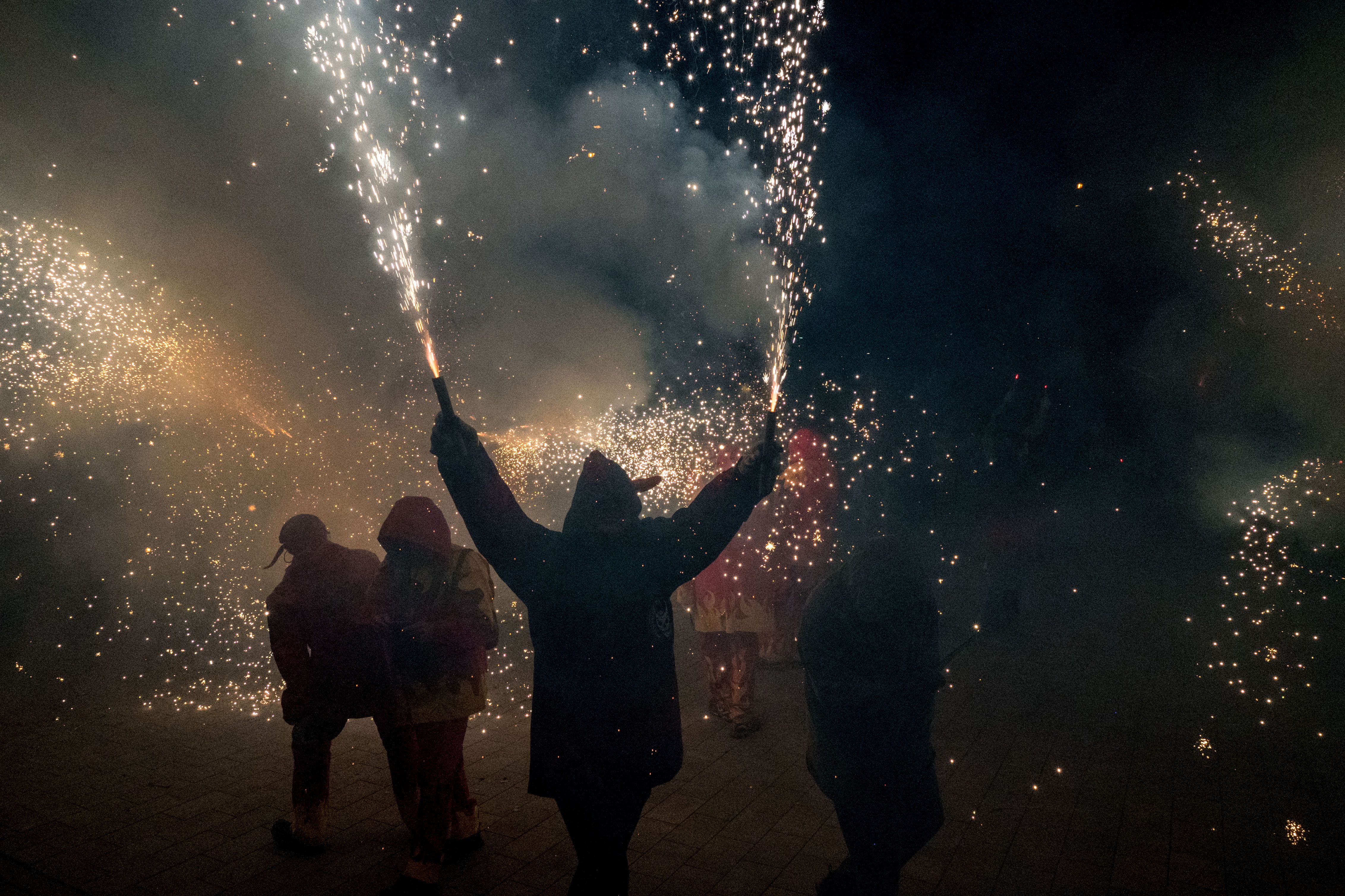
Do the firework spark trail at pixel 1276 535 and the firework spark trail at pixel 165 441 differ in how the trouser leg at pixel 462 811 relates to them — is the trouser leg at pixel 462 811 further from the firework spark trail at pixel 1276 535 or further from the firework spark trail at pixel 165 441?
the firework spark trail at pixel 1276 535

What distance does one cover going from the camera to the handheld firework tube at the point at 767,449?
7.81 ft

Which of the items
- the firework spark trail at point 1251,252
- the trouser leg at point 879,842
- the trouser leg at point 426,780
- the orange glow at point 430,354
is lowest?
the trouser leg at point 879,842

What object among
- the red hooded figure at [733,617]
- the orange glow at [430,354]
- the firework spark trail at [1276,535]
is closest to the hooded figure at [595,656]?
the orange glow at [430,354]

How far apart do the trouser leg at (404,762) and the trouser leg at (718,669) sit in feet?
9.25

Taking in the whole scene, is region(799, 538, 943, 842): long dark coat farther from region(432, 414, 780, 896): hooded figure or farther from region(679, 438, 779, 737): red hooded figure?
region(679, 438, 779, 737): red hooded figure

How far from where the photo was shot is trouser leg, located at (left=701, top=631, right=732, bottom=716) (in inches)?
213

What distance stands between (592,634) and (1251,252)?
11.2 m

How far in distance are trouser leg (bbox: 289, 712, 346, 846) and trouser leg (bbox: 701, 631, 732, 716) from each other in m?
3.00

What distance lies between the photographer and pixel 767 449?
7.82ft

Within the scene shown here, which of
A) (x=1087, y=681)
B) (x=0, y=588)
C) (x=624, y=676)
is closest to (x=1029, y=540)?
(x=1087, y=681)

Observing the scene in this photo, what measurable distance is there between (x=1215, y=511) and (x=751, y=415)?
8386mm

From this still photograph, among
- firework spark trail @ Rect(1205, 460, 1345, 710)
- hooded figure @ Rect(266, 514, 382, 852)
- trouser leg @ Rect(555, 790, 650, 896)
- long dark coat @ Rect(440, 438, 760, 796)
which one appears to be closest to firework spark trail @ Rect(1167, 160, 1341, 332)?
firework spark trail @ Rect(1205, 460, 1345, 710)

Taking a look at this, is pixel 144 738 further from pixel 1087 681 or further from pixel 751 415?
pixel 751 415

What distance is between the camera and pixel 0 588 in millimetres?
6965
